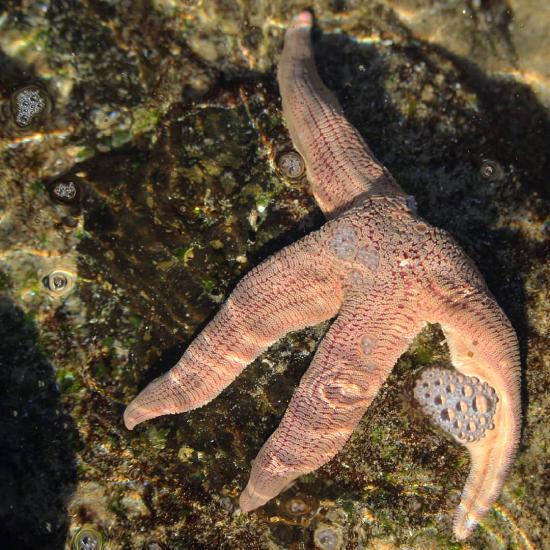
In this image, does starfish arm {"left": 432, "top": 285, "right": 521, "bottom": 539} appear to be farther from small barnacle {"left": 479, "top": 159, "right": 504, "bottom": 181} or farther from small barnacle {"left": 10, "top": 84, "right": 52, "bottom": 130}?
small barnacle {"left": 10, "top": 84, "right": 52, "bottom": 130}

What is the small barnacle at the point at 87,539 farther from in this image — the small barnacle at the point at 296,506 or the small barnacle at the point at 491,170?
the small barnacle at the point at 491,170

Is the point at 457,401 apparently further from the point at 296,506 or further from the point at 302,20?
the point at 302,20

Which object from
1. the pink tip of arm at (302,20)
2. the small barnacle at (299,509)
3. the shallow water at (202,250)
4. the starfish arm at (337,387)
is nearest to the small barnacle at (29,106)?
the shallow water at (202,250)

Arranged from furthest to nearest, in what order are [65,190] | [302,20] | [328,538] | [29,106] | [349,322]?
1. [302,20]
2. [65,190]
3. [29,106]
4. [328,538]
5. [349,322]

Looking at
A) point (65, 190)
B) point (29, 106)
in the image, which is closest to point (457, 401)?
point (65, 190)

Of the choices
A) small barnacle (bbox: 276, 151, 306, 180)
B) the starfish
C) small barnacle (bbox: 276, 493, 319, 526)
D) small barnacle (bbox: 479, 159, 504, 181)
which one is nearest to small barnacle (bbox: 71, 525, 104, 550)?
the starfish
